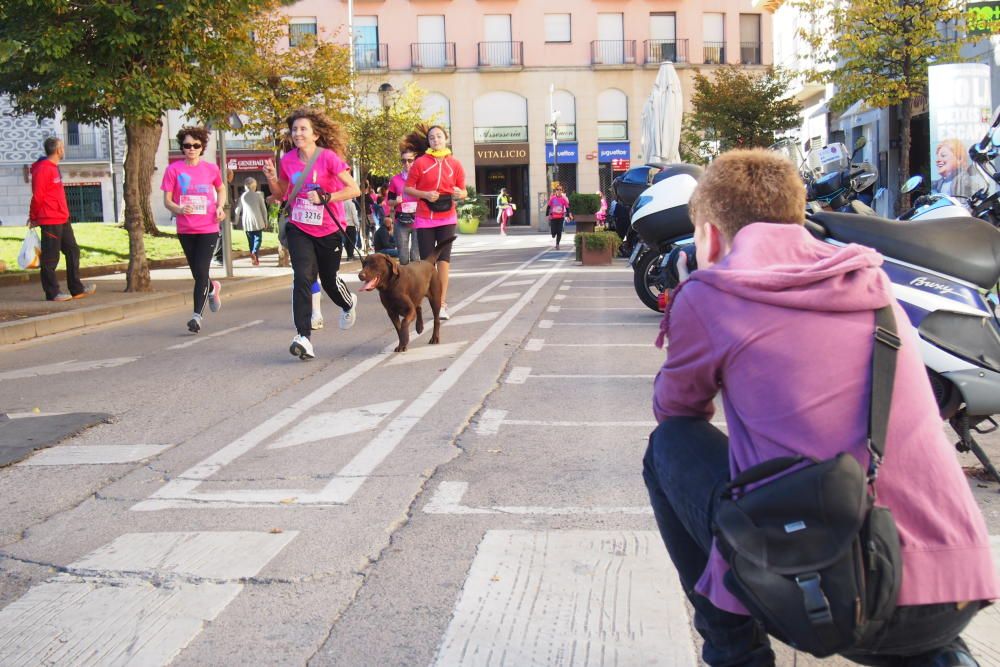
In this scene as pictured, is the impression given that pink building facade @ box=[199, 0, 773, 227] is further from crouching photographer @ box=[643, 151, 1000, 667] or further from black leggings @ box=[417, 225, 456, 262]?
crouching photographer @ box=[643, 151, 1000, 667]

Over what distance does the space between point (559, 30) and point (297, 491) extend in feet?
185

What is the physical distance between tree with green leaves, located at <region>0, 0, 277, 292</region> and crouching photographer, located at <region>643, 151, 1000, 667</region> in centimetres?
1406

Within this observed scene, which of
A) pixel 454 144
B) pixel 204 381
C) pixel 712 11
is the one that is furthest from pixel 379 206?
pixel 712 11

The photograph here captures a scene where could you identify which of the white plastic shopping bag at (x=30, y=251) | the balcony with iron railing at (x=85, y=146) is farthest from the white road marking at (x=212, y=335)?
the balcony with iron railing at (x=85, y=146)

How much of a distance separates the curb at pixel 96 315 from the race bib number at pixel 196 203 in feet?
7.21

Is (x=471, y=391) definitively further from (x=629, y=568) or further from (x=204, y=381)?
(x=629, y=568)

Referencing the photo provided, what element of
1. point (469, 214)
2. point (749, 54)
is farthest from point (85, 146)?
point (749, 54)

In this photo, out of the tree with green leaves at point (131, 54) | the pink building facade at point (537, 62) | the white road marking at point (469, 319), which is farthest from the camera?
the pink building facade at point (537, 62)

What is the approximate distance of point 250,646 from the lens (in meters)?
3.48

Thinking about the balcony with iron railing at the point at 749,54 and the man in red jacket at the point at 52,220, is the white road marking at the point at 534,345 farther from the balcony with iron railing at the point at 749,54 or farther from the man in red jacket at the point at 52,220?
the balcony with iron railing at the point at 749,54

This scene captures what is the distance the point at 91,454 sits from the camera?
6258 mm

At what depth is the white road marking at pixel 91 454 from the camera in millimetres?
6086

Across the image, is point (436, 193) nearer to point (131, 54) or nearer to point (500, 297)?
point (500, 297)

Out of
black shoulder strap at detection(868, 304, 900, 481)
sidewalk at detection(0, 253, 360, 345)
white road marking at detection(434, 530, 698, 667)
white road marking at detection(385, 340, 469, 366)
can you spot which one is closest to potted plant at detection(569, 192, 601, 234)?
sidewalk at detection(0, 253, 360, 345)
